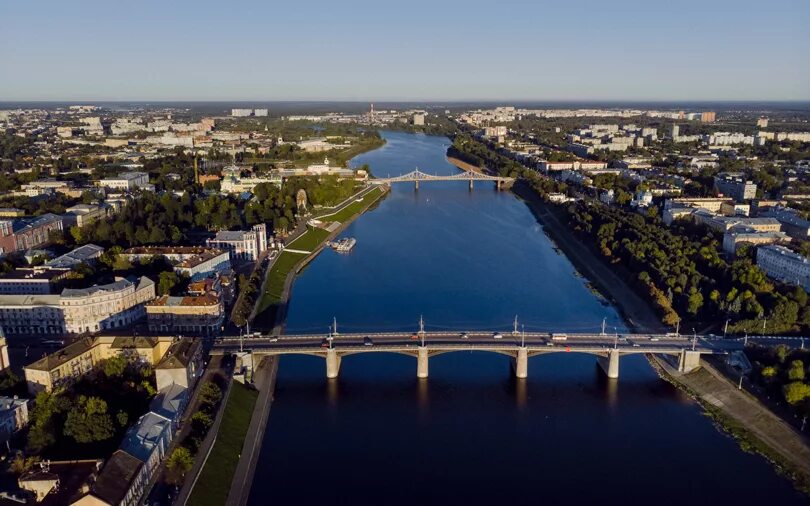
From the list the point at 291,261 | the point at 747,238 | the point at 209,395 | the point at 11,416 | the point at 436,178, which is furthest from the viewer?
the point at 436,178

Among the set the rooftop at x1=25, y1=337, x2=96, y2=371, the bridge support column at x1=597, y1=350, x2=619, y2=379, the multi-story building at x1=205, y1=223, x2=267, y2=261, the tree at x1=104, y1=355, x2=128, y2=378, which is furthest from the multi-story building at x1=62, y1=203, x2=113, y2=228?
the bridge support column at x1=597, y1=350, x2=619, y2=379

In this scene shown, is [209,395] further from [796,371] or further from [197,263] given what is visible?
[796,371]

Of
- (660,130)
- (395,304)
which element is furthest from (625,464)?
(660,130)

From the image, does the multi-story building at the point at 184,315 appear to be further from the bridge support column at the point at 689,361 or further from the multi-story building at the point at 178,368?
the bridge support column at the point at 689,361

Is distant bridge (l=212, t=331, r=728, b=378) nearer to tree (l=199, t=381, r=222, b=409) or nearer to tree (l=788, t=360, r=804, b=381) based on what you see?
tree (l=788, t=360, r=804, b=381)

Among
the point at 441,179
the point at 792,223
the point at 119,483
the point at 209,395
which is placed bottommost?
the point at 209,395

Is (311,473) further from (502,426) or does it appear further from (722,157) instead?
(722,157)

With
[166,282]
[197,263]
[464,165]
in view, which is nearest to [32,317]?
[166,282]

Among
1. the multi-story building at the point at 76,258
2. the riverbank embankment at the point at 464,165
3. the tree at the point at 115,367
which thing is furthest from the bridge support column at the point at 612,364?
the riverbank embankment at the point at 464,165
